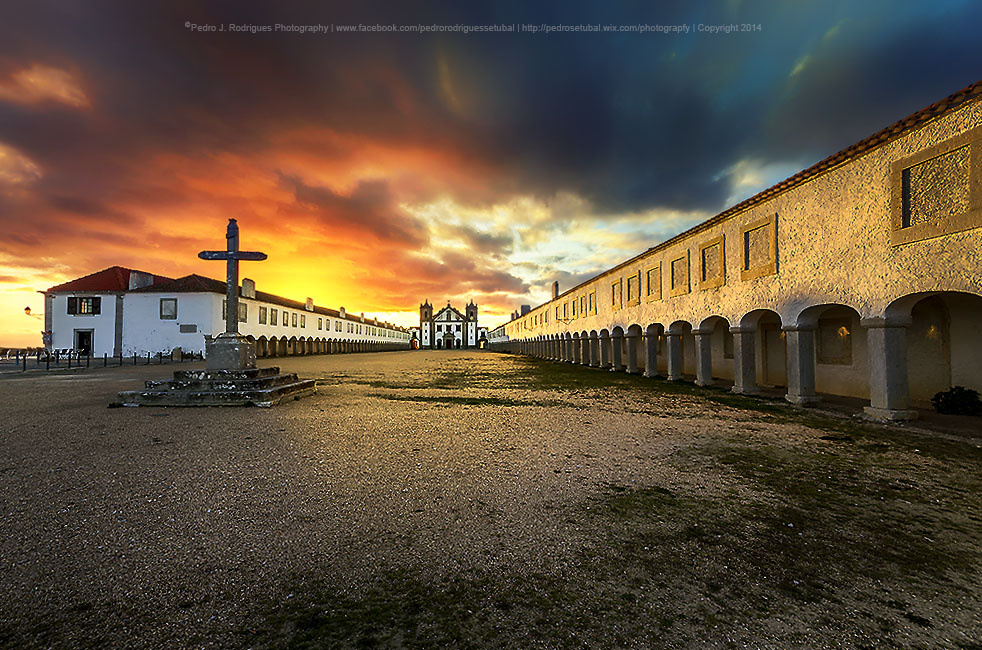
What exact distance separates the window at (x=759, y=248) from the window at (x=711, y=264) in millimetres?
992

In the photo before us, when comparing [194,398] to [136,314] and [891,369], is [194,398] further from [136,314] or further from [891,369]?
[136,314]

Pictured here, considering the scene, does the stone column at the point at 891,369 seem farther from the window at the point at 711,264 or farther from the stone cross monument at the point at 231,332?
the stone cross monument at the point at 231,332

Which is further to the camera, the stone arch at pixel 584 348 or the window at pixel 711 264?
the stone arch at pixel 584 348

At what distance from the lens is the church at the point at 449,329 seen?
364ft

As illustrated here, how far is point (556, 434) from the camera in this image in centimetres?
626

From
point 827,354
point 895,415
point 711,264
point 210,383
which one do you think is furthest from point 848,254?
point 210,383

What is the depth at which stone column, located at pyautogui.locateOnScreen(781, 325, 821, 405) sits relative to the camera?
30.3ft

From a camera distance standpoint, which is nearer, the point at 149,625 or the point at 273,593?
the point at 149,625

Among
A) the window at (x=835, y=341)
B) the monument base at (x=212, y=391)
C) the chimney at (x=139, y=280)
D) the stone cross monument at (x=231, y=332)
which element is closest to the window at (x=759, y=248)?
the window at (x=835, y=341)

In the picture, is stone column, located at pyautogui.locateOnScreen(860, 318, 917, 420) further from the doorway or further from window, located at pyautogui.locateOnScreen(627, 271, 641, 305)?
the doorway

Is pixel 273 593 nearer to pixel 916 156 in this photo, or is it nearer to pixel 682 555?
pixel 682 555

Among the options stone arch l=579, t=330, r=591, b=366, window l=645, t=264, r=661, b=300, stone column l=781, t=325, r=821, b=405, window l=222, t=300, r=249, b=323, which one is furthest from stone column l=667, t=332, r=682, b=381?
window l=222, t=300, r=249, b=323

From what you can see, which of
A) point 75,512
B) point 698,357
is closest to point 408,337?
point 698,357

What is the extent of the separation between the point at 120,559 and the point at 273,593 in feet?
4.17
